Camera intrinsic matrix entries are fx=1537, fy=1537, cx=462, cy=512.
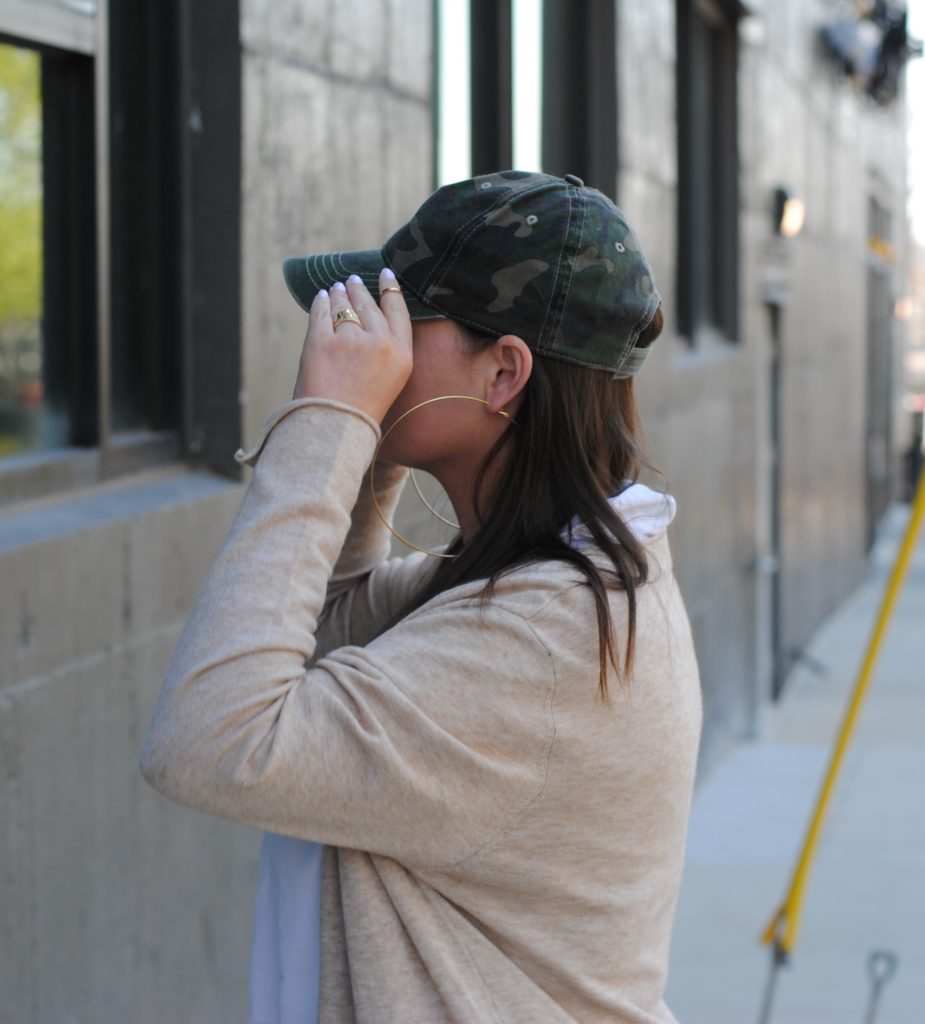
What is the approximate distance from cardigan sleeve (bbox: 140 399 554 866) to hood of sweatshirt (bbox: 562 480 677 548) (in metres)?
0.21

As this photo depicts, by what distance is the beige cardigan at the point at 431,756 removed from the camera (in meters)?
1.47

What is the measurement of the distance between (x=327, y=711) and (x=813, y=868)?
5.90m

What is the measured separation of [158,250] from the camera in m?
3.62

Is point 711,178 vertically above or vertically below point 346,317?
above

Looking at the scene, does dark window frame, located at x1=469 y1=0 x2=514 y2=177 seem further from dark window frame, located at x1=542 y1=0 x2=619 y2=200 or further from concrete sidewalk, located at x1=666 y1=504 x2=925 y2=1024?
concrete sidewalk, located at x1=666 y1=504 x2=925 y2=1024

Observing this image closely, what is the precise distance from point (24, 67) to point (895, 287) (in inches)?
804

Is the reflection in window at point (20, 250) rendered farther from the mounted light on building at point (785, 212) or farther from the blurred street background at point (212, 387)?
the mounted light on building at point (785, 212)

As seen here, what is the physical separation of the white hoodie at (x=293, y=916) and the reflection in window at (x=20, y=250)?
178 centimetres

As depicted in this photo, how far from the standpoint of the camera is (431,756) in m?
1.48

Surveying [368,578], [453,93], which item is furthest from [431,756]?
[453,93]

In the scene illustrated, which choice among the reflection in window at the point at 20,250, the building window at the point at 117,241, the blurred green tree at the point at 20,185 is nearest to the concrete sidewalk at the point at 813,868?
the building window at the point at 117,241

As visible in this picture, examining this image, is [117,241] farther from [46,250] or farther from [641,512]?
[641,512]

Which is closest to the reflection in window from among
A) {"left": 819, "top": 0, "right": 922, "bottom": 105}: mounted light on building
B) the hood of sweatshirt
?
the hood of sweatshirt

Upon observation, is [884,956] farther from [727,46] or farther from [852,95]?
[852,95]
